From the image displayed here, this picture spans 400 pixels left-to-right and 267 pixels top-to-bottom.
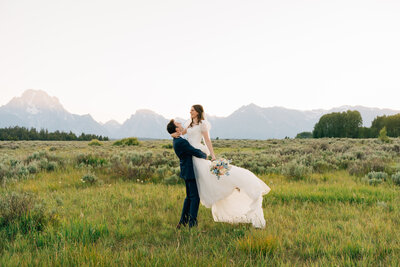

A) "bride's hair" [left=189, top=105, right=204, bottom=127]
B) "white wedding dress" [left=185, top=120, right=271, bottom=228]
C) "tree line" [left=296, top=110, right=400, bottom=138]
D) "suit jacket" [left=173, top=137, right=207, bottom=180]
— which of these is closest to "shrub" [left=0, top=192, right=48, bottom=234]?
"suit jacket" [left=173, top=137, right=207, bottom=180]

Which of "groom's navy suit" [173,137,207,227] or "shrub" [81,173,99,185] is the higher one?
"groom's navy suit" [173,137,207,227]

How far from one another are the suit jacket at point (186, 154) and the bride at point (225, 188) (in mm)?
149

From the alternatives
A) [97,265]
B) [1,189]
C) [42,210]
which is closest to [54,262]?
[97,265]

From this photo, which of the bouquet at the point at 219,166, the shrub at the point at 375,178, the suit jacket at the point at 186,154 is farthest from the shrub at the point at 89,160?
the shrub at the point at 375,178

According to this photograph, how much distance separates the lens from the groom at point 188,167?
5.07 m

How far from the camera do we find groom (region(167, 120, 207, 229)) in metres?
5.07

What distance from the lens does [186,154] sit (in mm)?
5191

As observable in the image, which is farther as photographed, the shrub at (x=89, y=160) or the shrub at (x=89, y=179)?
the shrub at (x=89, y=160)

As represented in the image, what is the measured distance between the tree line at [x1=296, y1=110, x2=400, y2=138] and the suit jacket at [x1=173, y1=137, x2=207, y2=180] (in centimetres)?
8263

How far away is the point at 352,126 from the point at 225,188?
88969mm

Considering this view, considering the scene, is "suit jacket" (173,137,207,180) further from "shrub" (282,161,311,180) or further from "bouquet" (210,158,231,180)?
"shrub" (282,161,311,180)

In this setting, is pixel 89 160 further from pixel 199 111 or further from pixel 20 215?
pixel 199 111

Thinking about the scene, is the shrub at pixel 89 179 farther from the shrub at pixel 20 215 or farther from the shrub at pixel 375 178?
the shrub at pixel 375 178

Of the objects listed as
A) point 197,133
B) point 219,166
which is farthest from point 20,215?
point 219,166
